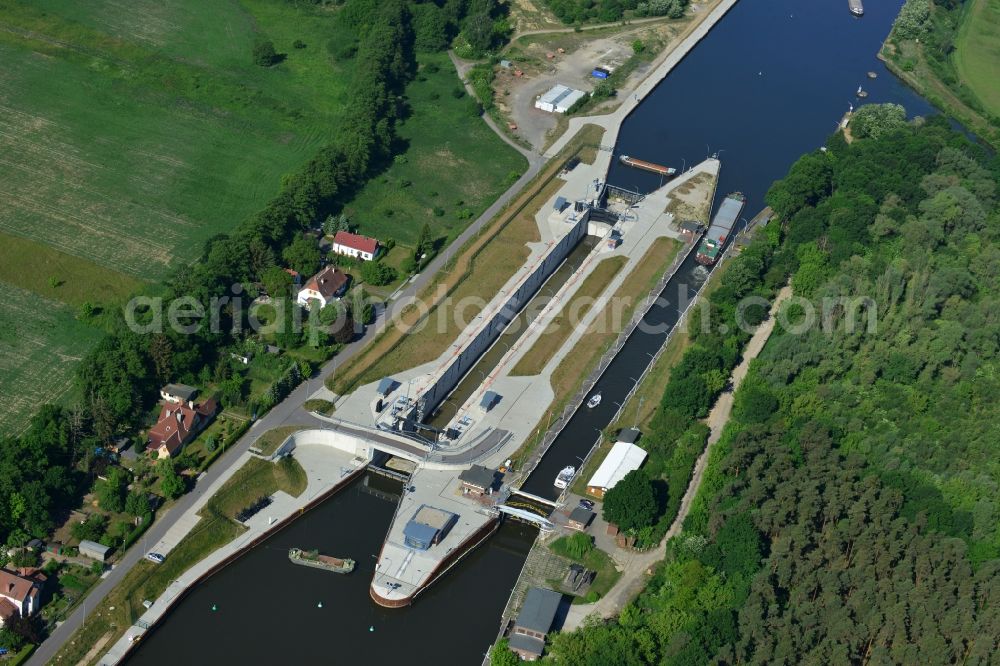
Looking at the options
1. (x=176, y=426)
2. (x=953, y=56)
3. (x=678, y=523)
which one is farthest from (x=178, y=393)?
(x=953, y=56)

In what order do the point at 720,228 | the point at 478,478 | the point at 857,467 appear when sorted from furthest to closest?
1. the point at 720,228
2. the point at 857,467
3. the point at 478,478

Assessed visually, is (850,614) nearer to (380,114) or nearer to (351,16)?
(380,114)

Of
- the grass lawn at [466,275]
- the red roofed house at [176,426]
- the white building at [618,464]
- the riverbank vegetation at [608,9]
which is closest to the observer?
the red roofed house at [176,426]

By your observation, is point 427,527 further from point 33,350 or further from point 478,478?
point 33,350

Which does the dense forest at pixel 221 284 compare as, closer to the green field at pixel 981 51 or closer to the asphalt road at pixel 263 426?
the asphalt road at pixel 263 426

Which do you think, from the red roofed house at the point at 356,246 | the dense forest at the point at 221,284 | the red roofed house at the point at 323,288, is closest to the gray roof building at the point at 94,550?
the dense forest at the point at 221,284

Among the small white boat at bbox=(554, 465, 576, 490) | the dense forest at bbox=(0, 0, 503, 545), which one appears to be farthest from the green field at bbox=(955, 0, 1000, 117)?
the small white boat at bbox=(554, 465, 576, 490)

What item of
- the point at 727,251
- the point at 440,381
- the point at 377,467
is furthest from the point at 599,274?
the point at 377,467
